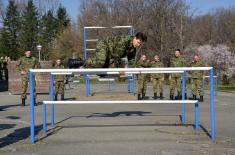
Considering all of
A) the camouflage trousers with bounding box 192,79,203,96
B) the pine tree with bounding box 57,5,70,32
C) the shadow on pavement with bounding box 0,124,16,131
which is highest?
the pine tree with bounding box 57,5,70,32

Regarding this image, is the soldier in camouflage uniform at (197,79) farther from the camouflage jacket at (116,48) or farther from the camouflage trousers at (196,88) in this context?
the camouflage jacket at (116,48)

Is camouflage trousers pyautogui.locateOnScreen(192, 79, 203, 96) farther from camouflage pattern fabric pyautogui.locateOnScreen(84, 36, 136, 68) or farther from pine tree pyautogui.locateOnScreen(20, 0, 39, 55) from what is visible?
pine tree pyautogui.locateOnScreen(20, 0, 39, 55)

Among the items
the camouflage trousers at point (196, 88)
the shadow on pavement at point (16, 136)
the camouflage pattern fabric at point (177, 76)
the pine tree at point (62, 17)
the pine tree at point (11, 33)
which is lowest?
the shadow on pavement at point (16, 136)

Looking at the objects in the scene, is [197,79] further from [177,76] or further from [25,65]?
[25,65]

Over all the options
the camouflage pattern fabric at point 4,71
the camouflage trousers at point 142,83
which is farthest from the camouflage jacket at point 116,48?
the camouflage pattern fabric at point 4,71

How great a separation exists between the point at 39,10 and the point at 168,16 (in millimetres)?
47132

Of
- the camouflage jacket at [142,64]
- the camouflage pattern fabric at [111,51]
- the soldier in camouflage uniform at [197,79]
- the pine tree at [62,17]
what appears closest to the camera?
the camouflage pattern fabric at [111,51]

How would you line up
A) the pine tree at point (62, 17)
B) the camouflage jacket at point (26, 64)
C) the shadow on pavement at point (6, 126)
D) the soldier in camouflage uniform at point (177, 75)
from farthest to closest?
the pine tree at point (62, 17) → the soldier in camouflage uniform at point (177, 75) → the camouflage jacket at point (26, 64) → the shadow on pavement at point (6, 126)

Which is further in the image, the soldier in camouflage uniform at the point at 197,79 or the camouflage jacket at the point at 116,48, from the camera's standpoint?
the soldier in camouflage uniform at the point at 197,79

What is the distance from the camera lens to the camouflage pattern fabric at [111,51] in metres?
7.90

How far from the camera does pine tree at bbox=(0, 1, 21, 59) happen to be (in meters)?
76.1

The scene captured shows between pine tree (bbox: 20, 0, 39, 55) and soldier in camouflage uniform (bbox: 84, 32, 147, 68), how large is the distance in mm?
72318

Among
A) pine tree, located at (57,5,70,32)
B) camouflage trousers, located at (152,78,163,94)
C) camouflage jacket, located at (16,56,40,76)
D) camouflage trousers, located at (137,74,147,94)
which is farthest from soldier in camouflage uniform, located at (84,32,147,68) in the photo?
pine tree, located at (57,5,70,32)

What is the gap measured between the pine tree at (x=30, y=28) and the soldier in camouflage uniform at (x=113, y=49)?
72318 mm
